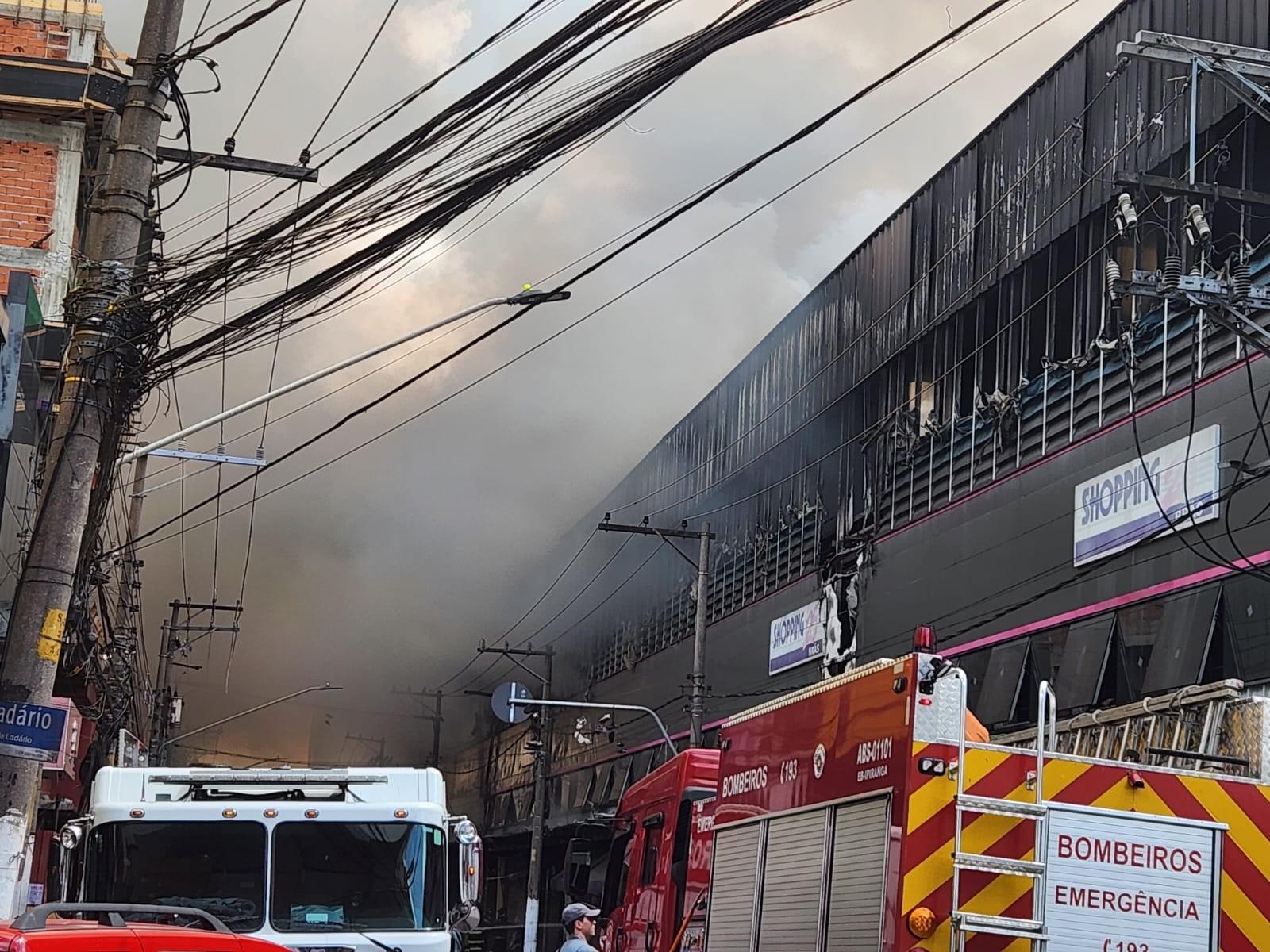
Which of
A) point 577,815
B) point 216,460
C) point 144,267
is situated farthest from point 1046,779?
point 577,815

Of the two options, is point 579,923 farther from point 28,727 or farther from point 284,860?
point 28,727

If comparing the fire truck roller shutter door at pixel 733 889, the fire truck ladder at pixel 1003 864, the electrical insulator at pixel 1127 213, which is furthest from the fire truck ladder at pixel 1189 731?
the electrical insulator at pixel 1127 213

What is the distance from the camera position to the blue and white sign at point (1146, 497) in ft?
68.5

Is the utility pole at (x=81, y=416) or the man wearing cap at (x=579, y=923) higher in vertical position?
the utility pole at (x=81, y=416)

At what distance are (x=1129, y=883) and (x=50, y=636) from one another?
700 centimetres

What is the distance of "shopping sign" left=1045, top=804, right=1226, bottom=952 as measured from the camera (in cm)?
748

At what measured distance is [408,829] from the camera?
10.5 meters

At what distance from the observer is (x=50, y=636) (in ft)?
36.2

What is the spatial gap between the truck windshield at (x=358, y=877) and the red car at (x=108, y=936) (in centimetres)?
461

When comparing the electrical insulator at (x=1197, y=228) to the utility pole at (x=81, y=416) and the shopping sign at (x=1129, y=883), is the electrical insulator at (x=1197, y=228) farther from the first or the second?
the utility pole at (x=81, y=416)

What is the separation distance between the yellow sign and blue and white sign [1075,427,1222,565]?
42.8ft

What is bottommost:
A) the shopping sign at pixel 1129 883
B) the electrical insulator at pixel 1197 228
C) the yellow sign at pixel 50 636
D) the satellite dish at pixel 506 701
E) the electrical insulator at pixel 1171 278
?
the shopping sign at pixel 1129 883

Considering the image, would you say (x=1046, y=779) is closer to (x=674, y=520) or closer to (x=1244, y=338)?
(x=1244, y=338)

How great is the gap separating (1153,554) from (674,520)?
2815 centimetres
